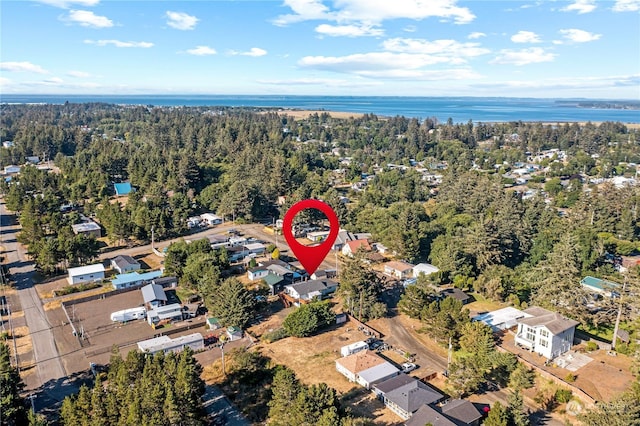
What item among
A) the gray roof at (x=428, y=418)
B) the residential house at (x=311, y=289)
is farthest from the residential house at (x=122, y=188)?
the gray roof at (x=428, y=418)

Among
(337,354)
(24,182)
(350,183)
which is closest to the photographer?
(337,354)

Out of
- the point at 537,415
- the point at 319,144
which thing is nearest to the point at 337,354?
the point at 537,415

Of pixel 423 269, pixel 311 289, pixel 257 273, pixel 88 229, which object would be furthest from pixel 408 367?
pixel 88 229

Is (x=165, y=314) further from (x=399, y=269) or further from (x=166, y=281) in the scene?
(x=399, y=269)

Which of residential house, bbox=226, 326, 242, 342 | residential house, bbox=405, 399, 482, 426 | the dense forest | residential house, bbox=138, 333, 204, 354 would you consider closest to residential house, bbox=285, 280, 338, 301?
the dense forest

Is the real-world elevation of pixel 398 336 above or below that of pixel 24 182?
below

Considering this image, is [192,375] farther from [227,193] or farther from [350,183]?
[350,183]
